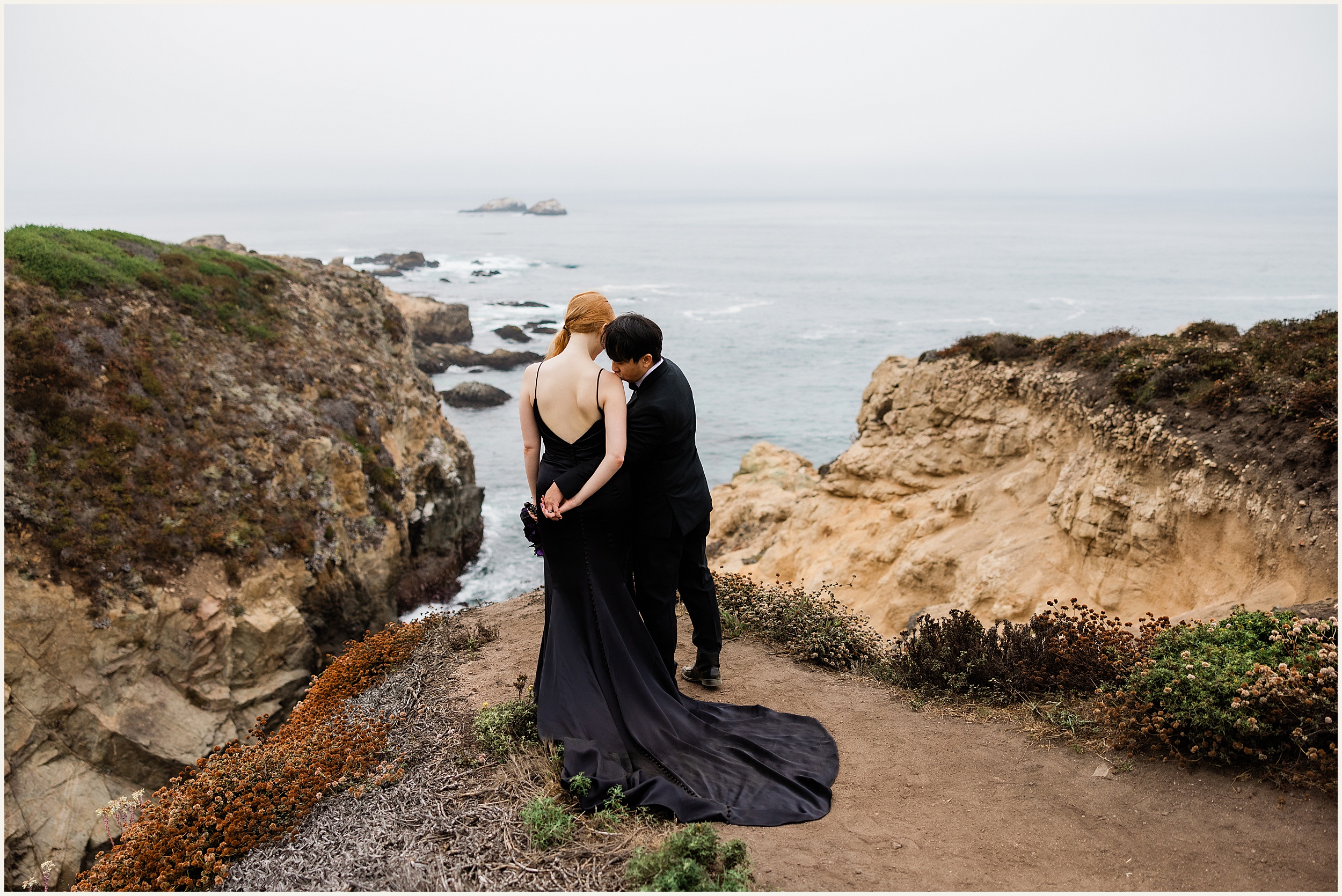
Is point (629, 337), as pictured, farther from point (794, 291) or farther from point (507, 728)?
point (794, 291)

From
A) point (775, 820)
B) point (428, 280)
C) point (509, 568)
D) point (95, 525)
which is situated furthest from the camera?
point (428, 280)

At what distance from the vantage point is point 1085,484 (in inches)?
388

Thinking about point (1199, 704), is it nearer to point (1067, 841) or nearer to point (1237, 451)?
point (1067, 841)

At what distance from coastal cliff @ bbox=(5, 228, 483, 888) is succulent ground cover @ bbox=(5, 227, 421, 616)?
0.04 m

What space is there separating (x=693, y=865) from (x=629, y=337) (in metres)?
2.96

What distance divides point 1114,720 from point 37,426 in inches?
627

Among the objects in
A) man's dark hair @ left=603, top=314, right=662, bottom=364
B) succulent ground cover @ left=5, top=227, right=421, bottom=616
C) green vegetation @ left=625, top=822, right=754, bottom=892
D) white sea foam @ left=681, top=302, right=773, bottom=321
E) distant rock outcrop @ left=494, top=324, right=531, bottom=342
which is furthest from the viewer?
white sea foam @ left=681, top=302, right=773, bottom=321

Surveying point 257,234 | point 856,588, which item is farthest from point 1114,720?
point 257,234

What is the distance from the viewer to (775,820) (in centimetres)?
452

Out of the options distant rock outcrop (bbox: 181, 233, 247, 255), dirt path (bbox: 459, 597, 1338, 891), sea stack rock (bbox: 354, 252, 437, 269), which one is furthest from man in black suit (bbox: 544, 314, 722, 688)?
sea stack rock (bbox: 354, 252, 437, 269)

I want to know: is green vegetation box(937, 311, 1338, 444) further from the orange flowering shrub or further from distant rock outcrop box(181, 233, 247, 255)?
distant rock outcrop box(181, 233, 247, 255)

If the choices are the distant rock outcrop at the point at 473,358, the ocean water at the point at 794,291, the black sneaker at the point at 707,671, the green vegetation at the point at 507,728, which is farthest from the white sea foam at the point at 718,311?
the green vegetation at the point at 507,728

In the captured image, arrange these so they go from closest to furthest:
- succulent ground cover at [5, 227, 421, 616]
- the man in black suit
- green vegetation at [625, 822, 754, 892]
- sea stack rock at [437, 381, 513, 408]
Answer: green vegetation at [625, 822, 754, 892], the man in black suit, succulent ground cover at [5, 227, 421, 616], sea stack rock at [437, 381, 513, 408]

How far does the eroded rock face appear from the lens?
7.59 metres
